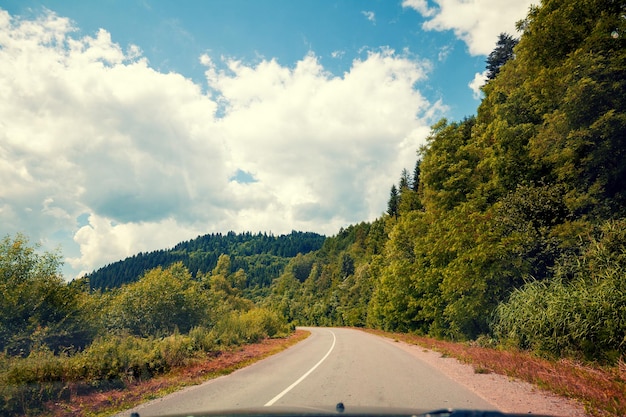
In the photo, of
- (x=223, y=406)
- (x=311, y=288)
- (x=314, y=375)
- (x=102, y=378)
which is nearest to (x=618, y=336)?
(x=314, y=375)

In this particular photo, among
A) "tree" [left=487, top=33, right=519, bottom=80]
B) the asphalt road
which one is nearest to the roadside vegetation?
the asphalt road

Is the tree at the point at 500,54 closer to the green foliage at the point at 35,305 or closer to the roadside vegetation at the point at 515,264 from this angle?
the roadside vegetation at the point at 515,264

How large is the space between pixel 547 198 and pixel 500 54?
31.1 meters

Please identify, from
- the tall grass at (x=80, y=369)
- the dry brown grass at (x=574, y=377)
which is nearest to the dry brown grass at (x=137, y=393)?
the tall grass at (x=80, y=369)

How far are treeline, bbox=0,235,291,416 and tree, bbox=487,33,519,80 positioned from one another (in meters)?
38.5

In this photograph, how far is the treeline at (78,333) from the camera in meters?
8.23

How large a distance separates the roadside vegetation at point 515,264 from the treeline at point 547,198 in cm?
6

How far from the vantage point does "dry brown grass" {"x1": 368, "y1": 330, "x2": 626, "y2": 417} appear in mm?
6258

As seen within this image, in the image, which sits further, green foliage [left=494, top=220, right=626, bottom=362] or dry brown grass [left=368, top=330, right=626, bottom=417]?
green foliage [left=494, top=220, right=626, bottom=362]

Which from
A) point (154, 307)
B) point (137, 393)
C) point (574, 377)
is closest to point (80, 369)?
point (137, 393)

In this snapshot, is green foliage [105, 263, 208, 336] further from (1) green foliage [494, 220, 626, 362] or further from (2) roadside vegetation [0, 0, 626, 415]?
(1) green foliage [494, 220, 626, 362]

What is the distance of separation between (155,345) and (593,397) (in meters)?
13.4

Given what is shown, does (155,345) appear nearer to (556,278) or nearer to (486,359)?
(486,359)

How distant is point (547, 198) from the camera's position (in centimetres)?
1571
